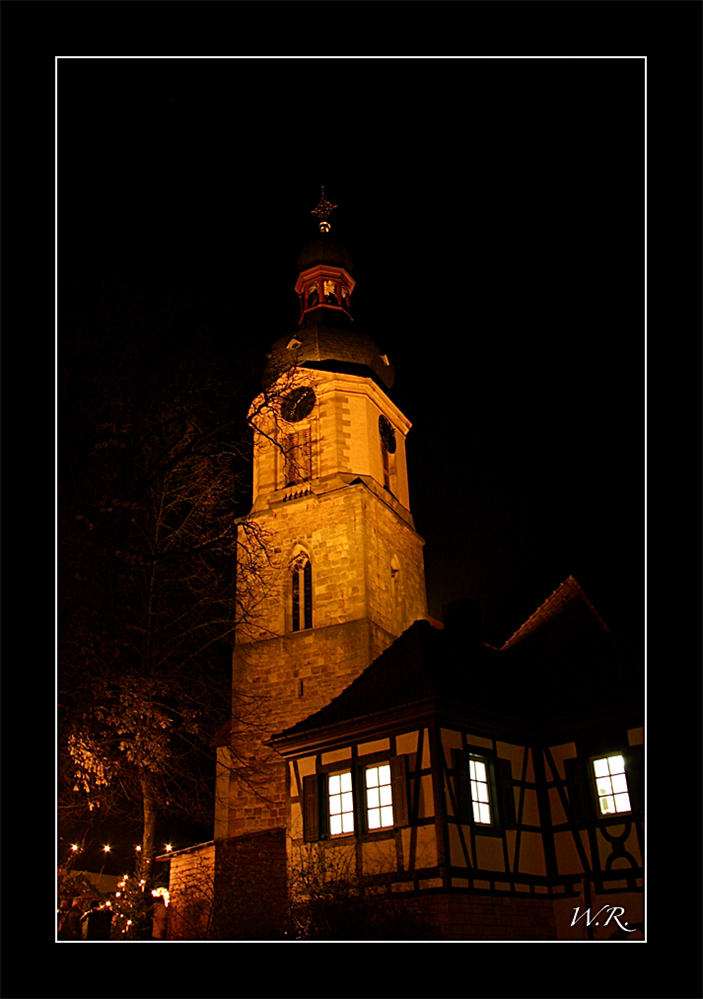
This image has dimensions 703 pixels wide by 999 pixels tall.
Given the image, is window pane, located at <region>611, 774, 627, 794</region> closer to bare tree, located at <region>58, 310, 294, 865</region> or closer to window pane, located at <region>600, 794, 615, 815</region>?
window pane, located at <region>600, 794, 615, 815</region>

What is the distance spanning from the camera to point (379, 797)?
1572cm

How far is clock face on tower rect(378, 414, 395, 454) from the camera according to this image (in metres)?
30.9

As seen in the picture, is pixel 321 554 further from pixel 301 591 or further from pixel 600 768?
pixel 600 768

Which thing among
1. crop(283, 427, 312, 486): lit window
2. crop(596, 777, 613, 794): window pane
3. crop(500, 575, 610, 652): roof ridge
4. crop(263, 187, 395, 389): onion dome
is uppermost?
crop(263, 187, 395, 389): onion dome

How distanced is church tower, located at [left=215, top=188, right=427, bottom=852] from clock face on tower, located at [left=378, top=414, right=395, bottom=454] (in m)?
0.06

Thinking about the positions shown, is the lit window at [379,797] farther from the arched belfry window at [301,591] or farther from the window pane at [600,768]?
the arched belfry window at [301,591]

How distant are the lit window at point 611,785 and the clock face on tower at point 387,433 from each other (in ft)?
55.2

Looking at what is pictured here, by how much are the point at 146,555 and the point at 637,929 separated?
8.91m

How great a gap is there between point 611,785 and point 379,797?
3935mm

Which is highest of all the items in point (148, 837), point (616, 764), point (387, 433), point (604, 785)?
point (387, 433)

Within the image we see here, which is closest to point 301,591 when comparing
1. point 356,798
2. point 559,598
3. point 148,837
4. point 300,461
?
point 300,461

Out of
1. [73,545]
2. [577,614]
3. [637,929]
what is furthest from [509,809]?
[73,545]

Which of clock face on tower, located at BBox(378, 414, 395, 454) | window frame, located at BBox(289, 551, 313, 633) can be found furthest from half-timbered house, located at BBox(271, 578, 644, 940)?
clock face on tower, located at BBox(378, 414, 395, 454)

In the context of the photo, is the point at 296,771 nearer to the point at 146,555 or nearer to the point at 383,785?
the point at 383,785
